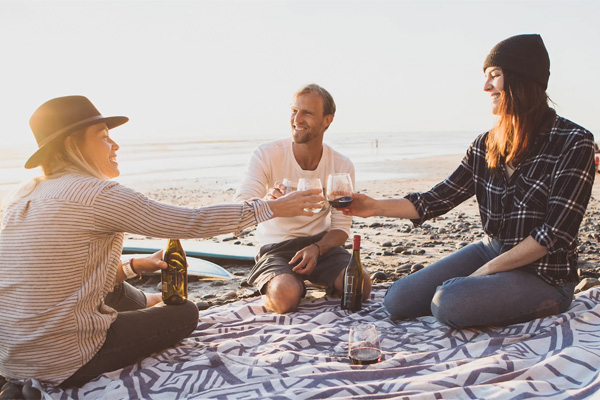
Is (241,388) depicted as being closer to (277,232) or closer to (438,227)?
(277,232)

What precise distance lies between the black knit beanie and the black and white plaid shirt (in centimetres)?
41

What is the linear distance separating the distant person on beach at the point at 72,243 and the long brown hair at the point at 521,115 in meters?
2.11

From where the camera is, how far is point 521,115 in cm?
412

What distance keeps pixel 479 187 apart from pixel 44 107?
3.41 metres

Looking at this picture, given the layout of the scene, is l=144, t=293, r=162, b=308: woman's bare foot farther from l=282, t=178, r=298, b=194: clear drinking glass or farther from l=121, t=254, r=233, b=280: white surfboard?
l=282, t=178, r=298, b=194: clear drinking glass

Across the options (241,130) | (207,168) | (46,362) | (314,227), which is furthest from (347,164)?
(241,130)

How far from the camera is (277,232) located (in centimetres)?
556

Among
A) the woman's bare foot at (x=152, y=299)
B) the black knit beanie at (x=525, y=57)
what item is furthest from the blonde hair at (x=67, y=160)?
the black knit beanie at (x=525, y=57)

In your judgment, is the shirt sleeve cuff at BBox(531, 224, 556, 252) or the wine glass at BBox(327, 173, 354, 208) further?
the wine glass at BBox(327, 173, 354, 208)

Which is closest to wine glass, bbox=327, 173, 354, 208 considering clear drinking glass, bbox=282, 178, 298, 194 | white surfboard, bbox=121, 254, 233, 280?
clear drinking glass, bbox=282, 178, 298, 194

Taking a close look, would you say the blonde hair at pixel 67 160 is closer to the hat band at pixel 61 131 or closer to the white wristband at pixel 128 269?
the hat band at pixel 61 131

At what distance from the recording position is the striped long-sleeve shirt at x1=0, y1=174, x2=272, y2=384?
10.4 feet

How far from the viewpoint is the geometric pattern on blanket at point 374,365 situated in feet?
9.91

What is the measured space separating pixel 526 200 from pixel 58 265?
3.29 meters
